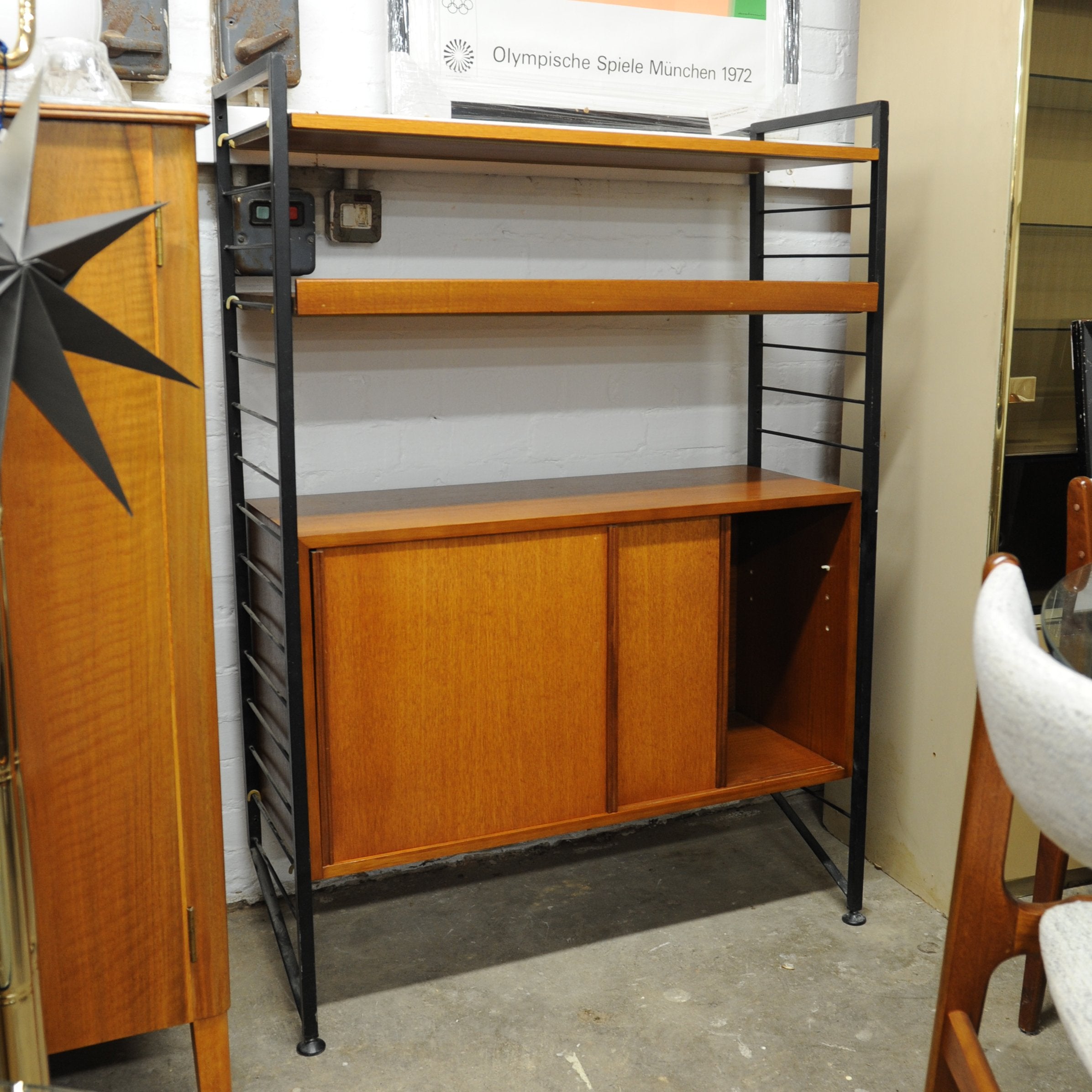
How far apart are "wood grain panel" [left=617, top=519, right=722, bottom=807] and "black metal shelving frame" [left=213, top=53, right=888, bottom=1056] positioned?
0.34m

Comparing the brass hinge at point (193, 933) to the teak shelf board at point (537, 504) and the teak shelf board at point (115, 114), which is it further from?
the teak shelf board at point (115, 114)

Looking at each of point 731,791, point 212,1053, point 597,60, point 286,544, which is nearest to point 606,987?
point 731,791

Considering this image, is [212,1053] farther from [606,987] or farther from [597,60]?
[597,60]

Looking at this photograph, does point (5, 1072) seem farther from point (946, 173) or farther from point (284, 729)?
point (946, 173)

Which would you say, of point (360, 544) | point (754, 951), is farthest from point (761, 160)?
point (754, 951)

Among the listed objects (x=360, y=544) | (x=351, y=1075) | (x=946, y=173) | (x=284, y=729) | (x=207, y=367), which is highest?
(x=946, y=173)

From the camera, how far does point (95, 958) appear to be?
171 centimetres

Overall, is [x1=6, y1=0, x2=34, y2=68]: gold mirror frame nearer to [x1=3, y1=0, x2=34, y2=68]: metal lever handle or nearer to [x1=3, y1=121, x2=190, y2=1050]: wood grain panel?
[x1=3, y1=0, x2=34, y2=68]: metal lever handle

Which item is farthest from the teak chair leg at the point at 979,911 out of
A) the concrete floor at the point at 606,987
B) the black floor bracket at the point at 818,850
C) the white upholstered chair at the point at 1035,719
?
the black floor bracket at the point at 818,850

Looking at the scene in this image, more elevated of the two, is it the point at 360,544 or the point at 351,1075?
the point at 360,544

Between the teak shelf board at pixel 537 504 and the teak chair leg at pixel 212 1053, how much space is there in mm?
763

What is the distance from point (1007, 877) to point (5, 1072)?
1946 mm

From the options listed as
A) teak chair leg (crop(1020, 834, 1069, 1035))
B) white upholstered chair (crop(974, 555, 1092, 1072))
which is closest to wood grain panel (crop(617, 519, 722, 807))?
teak chair leg (crop(1020, 834, 1069, 1035))

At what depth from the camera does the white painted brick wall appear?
91.0 inches
